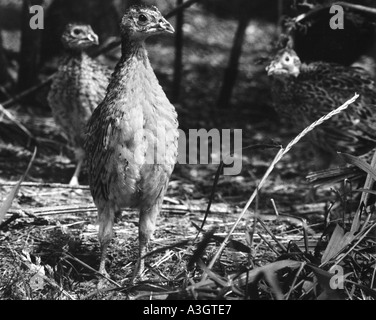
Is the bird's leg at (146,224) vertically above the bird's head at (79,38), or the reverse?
the bird's head at (79,38)

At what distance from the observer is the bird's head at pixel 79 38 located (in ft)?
20.6

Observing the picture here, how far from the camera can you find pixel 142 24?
4312mm

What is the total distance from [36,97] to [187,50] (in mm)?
2103

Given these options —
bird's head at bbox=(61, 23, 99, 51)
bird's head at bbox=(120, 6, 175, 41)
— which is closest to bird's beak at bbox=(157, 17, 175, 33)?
bird's head at bbox=(120, 6, 175, 41)

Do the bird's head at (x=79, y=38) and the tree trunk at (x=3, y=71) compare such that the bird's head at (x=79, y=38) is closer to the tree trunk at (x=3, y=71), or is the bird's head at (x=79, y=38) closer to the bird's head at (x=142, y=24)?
the tree trunk at (x=3, y=71)

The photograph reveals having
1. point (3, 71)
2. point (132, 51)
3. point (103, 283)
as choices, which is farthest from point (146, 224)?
point (3, 71)

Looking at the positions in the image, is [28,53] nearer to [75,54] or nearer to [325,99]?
[75,54]

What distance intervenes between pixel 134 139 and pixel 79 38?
2512mm

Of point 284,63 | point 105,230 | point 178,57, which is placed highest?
point 284,63

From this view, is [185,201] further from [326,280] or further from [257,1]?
[257,1]

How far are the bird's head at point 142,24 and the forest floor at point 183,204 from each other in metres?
0.95

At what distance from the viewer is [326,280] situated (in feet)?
11.3

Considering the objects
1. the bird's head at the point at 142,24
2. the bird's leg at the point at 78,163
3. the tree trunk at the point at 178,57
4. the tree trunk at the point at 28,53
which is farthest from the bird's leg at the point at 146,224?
Answer: the tree trunk at the point at 178,57
